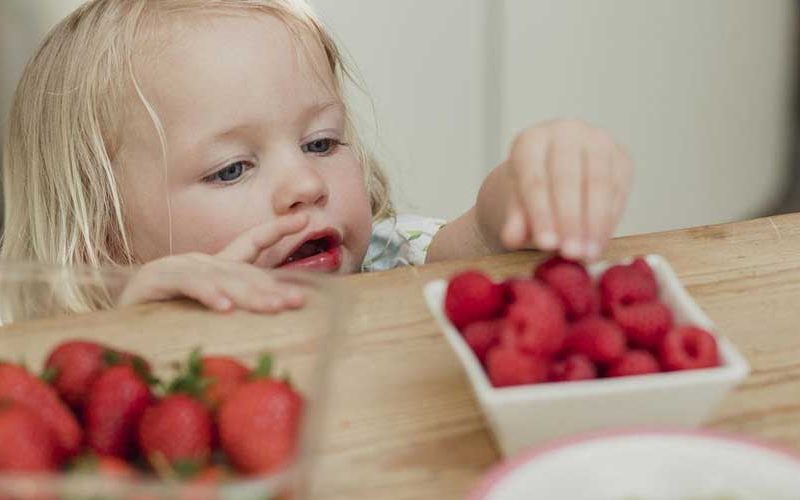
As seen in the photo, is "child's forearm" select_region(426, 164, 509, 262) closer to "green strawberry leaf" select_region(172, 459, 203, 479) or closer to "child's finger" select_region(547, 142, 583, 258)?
"child's finger" select_region(547, 142, 583, 258)

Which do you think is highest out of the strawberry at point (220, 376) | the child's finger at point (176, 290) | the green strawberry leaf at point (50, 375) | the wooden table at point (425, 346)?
the green strawberry leaf at point (50, 375)

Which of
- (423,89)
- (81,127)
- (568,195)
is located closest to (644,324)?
(568,195)

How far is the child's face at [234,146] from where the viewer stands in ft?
3.64

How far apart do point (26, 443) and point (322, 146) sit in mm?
735

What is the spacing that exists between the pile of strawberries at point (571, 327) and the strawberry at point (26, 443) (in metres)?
0.21

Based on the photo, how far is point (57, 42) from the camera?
4.11ft

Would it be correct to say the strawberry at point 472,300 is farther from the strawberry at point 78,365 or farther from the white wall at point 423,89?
the white wall at point 423,89

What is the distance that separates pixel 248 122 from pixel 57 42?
0.96ft

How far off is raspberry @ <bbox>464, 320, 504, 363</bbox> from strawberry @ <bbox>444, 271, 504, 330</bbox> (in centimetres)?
1

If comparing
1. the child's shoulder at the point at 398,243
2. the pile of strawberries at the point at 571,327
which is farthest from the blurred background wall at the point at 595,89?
the pile of strawberries at the point at 571,327

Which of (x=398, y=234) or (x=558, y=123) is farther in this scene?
(x=398, y=234)

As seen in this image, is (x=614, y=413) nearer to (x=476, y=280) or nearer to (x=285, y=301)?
(x=476, y=280)

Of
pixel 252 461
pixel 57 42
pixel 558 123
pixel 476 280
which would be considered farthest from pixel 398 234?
pixel 252 461

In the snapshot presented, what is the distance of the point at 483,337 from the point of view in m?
0.58
